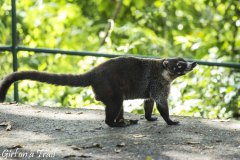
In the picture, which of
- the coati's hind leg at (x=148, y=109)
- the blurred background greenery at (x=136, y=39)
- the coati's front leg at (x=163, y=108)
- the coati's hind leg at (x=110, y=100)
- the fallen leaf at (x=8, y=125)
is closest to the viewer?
the coati's hind leg at (x=110, y=100)

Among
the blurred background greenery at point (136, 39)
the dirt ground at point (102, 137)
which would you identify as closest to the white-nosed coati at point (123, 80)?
the dirt ground at point (102, 137)

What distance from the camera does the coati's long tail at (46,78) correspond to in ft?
17.2

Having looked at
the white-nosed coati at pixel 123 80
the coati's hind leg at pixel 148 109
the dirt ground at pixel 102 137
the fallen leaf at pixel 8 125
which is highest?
the white-nosed coati at pixel 123 80

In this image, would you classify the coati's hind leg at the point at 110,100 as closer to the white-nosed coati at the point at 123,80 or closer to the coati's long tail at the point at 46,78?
the white-nosed coati at the point at 123,80

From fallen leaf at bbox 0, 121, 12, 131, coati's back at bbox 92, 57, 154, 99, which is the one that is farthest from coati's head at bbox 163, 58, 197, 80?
fallen leaf at bbox 0, 121, 12, 131

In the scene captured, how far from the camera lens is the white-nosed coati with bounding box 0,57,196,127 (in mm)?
5199

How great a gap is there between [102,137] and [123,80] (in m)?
0.61

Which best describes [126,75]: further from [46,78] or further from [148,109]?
[46,78]

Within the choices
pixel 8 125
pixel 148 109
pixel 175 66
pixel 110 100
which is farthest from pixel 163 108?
pixel 8 125

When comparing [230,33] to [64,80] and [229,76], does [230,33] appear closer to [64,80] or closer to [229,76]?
[229,76]

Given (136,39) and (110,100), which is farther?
(136,39)

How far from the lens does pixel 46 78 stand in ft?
17.3

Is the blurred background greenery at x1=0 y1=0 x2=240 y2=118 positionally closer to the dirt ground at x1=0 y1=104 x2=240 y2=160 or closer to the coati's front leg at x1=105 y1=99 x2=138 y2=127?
the dirt ground at x1=0 y1=104 x2=240 y2=160

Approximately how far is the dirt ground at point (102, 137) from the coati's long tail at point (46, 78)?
41 cm
